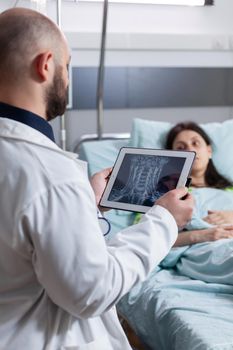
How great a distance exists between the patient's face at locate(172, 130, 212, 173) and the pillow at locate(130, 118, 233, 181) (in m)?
0.14

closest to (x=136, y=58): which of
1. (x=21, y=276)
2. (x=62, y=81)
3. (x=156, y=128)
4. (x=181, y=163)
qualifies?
(x=156, y=128)

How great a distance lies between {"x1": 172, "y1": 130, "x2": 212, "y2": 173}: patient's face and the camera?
8.67ft

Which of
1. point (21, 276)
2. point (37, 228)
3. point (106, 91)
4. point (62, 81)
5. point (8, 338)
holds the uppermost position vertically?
point (62, 81)

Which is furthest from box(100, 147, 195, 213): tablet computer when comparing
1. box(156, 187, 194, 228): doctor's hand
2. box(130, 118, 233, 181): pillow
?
box(130, 118, 233, 181): pillow

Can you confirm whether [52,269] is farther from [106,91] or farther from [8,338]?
[106,91]

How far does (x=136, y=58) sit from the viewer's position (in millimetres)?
3156

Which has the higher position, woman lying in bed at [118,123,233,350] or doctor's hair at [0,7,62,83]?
doctor's hair at [0,7,62,83]

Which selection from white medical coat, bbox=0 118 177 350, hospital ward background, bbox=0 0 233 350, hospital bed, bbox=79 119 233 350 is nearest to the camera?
white medical coat, bbox=0 118 177 350

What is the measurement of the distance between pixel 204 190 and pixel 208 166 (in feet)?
0.71

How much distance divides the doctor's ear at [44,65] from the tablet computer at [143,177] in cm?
46

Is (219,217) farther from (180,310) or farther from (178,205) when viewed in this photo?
(178,205)

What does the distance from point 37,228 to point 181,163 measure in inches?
22.3

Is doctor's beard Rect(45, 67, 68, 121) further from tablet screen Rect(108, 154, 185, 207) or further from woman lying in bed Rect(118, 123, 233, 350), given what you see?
woman lying in bed Rect(118, 123, 233, 350)

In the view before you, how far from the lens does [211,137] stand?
9.46 ft
